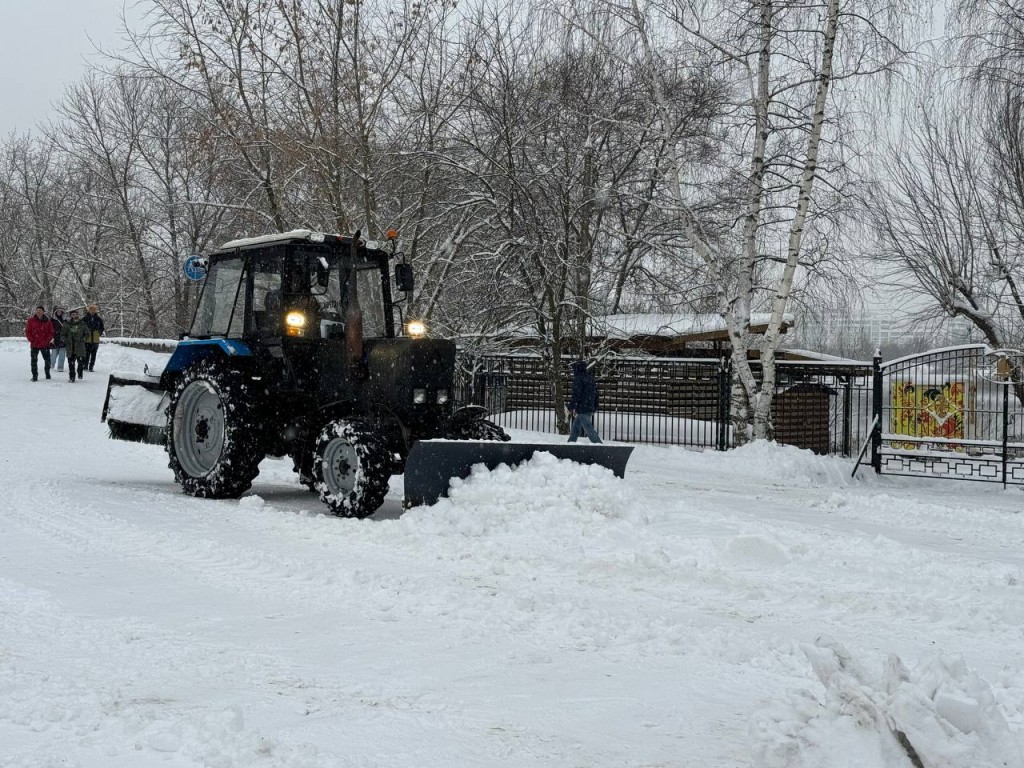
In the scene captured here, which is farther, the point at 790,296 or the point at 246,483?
the point at 790,296

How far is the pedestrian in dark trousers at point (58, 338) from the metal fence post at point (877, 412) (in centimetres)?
1815

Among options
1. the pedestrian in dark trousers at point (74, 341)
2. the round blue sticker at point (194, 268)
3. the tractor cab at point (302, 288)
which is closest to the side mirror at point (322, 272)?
the tractor cab at point (302, 288)

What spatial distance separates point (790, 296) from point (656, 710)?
512 inches

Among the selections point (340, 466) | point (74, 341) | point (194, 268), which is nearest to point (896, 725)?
point (340, 466)

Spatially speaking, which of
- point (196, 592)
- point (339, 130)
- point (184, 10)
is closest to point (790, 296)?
point (339, 130)

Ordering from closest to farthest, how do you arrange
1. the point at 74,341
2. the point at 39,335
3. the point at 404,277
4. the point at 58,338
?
the point at 404,277
the point at 39,335
the point at 74,341
the point at 58,338

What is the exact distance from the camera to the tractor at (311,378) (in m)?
9.31

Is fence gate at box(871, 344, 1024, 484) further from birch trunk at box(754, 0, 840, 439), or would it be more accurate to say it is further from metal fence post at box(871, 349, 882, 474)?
birch trunk at box(754, 0, 840, 439)

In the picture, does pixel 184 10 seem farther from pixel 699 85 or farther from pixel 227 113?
pixel 699 85

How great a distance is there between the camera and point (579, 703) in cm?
417

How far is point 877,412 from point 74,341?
57.1 ft

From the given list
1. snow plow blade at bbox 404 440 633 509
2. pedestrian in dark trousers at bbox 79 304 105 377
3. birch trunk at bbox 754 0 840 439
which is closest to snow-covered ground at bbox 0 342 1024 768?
snow plow blade at bbox 404 440 633 509

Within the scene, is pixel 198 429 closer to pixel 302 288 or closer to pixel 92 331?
pixel 302 288

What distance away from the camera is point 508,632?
17.3 feet
